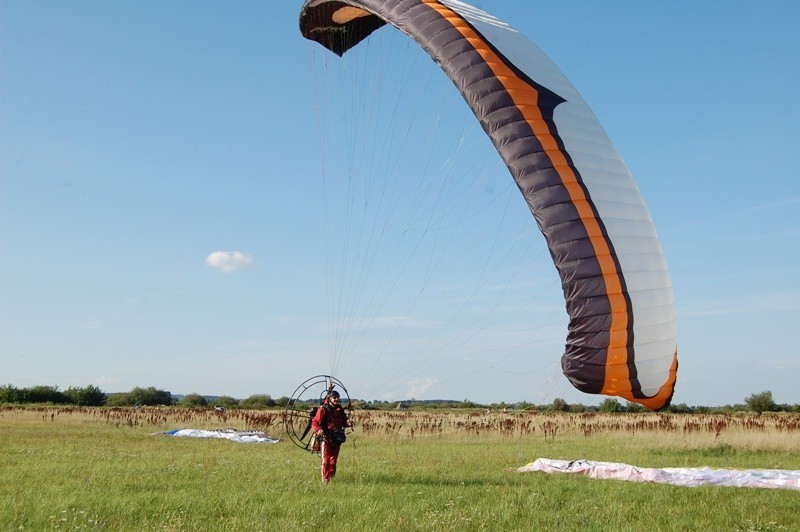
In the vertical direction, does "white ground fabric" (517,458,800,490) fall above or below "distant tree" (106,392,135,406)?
below

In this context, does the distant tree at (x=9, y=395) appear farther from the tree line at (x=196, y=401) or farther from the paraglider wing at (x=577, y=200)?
the paraglider wing at (x=577, y=200)

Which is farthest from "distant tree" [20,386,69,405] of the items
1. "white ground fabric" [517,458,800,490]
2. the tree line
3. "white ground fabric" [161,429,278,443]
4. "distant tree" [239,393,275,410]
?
"white ground fabric" [517,458,800,490]

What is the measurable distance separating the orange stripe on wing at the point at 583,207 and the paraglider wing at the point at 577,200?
14 millimetres

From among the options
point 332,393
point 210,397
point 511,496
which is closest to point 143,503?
point 332,393

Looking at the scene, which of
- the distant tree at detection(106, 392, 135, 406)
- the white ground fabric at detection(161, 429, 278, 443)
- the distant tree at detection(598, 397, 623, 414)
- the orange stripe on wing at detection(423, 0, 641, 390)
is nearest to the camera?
the orange stripe on wing at detection(423, 0, 641, 390)

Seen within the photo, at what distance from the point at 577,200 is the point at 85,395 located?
54.2 m

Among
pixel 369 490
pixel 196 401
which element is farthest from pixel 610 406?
pixel 369 490

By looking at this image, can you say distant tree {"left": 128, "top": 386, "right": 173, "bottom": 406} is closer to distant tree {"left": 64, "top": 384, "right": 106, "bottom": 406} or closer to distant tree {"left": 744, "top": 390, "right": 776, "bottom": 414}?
distant tree {"left": 64, "top": 384, "right": 106, "bottom": 406}

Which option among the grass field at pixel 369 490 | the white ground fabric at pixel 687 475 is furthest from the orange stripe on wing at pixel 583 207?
the white ground fabric at pixel 687 475

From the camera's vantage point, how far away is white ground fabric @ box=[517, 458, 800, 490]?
1140 centimetres

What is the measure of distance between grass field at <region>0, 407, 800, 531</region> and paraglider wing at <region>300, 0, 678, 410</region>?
1.70 meters

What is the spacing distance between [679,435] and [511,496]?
13.1m

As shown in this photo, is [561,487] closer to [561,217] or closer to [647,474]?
[647,474]

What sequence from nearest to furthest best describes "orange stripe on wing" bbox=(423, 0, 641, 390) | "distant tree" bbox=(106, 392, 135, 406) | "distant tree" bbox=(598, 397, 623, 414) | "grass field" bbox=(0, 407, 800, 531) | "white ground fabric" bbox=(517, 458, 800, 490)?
"grass field" bbox=(0, 407, 800, 531), "orange stripe on wing" bbox=(423, 0, 641, 390), "white ground fabric" bbox=(517, 458, 800, 490), "distant tree" bbox=(598, 397, 623, 414), "distant tree" bbox=(106, 392, 135, 406)
